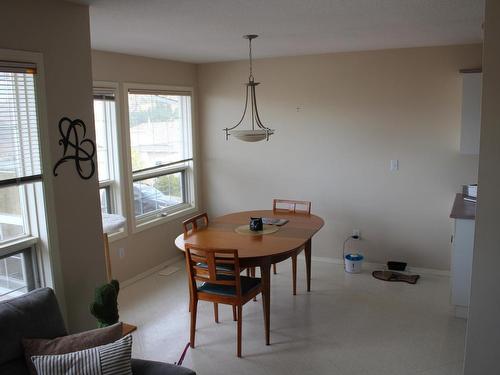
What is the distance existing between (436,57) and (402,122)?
2.37 ft

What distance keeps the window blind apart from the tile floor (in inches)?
65.9

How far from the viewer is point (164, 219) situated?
5504 mm

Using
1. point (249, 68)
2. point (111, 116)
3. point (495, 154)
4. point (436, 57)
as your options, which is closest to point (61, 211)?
point (111, 116)

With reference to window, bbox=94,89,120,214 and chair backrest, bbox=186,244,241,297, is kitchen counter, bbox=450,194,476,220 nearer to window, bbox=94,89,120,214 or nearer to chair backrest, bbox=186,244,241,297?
chair backrest, bbox=186,244,241,297

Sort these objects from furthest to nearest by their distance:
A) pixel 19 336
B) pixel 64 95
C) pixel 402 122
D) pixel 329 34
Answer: pixel 402 122 → pixel 329 34 → pixel 64 95 → pixel 19 336

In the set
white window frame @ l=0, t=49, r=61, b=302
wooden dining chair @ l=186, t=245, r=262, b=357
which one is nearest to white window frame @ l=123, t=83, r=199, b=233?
wooden dining chair @ l=186, t=245, r=262, b=357

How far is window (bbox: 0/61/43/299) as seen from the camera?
8.29ft

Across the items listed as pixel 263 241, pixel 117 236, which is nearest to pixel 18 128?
pixel 263 241

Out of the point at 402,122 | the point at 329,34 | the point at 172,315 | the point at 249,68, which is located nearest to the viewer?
the point at 329,34

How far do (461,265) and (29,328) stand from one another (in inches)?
131

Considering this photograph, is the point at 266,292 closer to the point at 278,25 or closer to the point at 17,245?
the point at 17,245

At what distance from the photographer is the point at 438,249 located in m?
5.07

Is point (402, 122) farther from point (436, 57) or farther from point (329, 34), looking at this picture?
point (329, 34)

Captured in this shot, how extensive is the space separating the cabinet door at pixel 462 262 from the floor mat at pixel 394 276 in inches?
32.6
